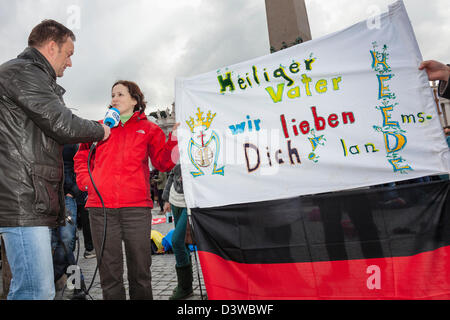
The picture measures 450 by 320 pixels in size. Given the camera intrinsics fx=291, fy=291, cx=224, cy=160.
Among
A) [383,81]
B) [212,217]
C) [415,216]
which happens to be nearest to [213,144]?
[212,217]

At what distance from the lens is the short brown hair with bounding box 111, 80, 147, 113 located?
9.26 ft

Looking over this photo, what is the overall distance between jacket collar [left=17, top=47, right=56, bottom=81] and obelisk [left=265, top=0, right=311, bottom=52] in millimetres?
4443

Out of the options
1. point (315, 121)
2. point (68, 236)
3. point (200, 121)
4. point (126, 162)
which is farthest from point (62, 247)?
point (315, 121)

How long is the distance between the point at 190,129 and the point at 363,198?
1686 mm

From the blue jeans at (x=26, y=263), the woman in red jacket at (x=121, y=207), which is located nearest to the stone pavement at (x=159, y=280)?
the woman in red jacket at (x=121, y=207)

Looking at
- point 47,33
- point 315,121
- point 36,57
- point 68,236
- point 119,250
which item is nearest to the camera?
point 36,57

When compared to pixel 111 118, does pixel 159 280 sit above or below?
below

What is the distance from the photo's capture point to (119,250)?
8.07ft

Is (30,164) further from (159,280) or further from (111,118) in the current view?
(159,280)

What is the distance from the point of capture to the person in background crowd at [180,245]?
10.8 ft

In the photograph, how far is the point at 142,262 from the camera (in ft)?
8.01

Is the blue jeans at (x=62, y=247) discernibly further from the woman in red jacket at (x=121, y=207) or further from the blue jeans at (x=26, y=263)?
the blue jeans at (x=26, y=263)

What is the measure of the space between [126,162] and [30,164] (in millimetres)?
825
